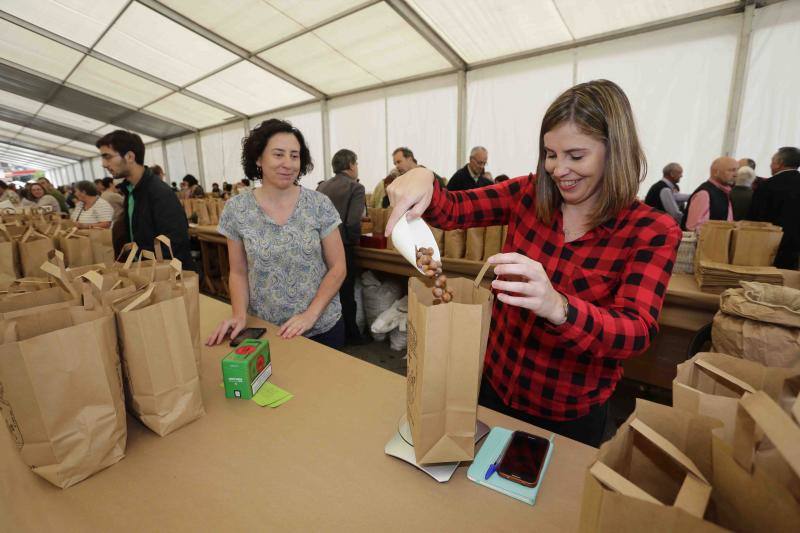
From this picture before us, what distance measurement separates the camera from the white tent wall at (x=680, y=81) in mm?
4711

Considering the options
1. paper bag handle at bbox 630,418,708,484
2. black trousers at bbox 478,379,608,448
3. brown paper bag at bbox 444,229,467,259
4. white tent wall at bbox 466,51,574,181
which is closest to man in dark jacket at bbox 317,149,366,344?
brown paper bag at bbox 444,229,467,259

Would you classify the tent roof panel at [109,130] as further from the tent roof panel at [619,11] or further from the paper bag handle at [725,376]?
the paper bag handle at [725,376]

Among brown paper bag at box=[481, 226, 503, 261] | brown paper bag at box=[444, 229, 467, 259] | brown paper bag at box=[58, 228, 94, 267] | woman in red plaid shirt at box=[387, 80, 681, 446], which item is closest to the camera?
woman in red plaid shirt at box=[387, 80, 681, 446]

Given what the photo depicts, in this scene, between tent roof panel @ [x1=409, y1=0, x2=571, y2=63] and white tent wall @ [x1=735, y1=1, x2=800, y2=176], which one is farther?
tent roof panel @ [x1=409, y1=0, x2=571, y2=63]

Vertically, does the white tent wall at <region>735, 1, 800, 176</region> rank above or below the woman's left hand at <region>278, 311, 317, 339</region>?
above

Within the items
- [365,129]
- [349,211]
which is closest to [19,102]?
[365,129]

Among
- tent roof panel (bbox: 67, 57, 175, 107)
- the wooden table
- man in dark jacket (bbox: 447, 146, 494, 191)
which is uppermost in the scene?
tent roof panel (bbox: 67, 57, 175, 107)

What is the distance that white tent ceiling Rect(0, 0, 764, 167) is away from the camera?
5156mm

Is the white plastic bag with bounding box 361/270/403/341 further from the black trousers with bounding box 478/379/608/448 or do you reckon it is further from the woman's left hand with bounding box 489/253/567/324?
the woman's left hand with bounding box 489/253/567/324

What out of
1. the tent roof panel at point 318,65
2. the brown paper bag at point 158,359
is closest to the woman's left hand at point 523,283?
the brown paper bag at point 158,359

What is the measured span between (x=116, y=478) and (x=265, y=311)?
3.18 feet

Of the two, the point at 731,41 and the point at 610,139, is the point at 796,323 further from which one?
the point at 731,41

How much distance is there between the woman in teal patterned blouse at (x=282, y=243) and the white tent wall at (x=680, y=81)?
4848 millimetres

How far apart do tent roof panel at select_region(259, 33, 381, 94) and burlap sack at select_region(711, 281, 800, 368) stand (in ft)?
23.0
